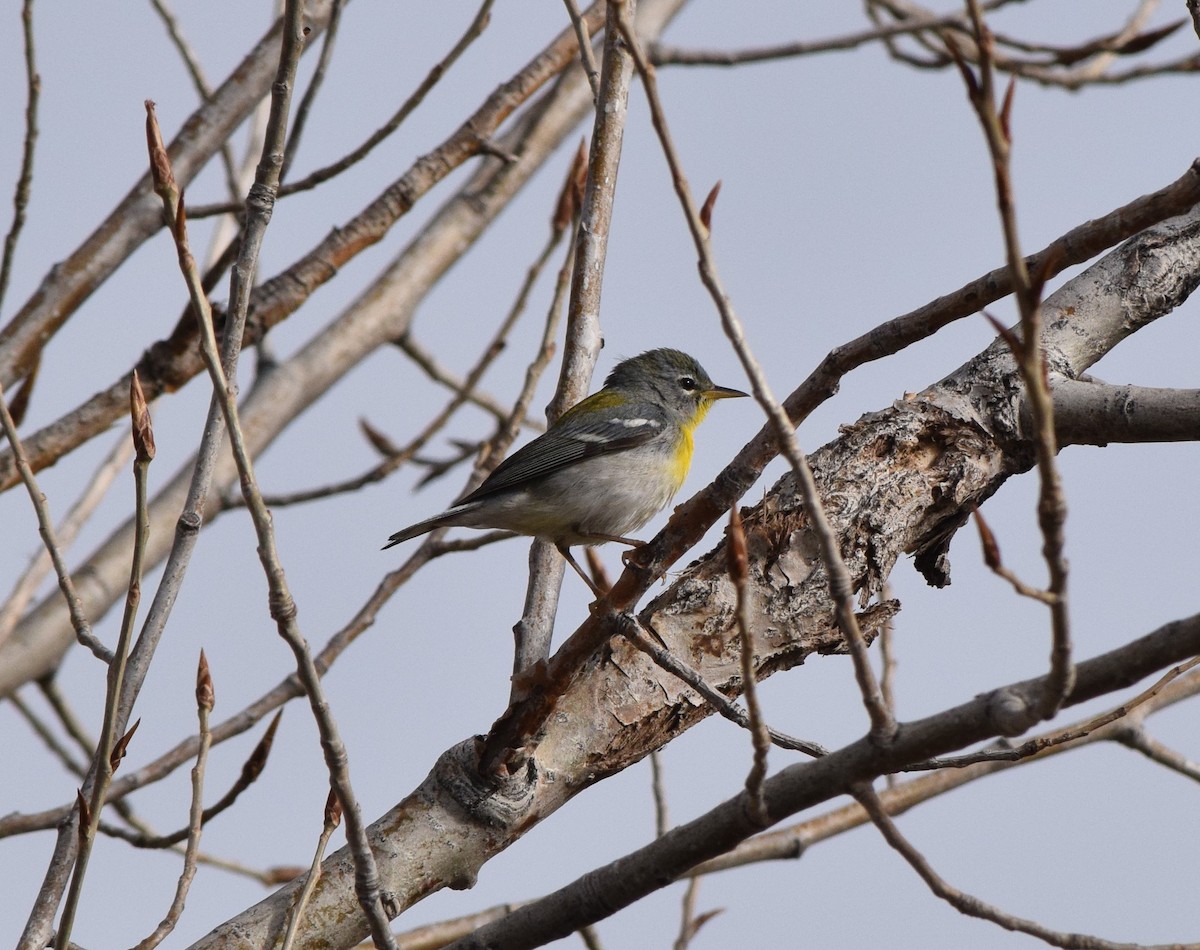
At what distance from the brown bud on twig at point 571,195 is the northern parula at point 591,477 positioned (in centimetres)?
81

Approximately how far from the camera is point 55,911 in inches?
113

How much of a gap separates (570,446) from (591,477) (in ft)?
0.82

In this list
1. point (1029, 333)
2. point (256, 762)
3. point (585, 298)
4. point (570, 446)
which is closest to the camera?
point (1029, 333)

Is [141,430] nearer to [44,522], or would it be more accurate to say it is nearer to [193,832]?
[44,522]

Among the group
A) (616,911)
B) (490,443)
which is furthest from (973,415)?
(490,443)

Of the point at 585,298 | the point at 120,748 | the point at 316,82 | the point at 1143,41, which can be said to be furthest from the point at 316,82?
the point at 1143,41

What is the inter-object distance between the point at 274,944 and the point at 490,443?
2789 mm

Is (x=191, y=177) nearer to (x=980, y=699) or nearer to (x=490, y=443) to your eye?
(x=490, y=443)

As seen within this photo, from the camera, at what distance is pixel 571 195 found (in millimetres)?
5504

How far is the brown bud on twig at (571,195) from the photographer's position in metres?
5.45

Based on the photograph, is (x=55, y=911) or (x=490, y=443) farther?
(x=490, y=443)

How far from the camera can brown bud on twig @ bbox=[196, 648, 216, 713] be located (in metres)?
3.05

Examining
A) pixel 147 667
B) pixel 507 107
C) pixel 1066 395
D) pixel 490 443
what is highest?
pixel 507 107

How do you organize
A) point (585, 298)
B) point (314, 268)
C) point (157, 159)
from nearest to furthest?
point (157, 159)
point (585, 298)
point (314, 268)
